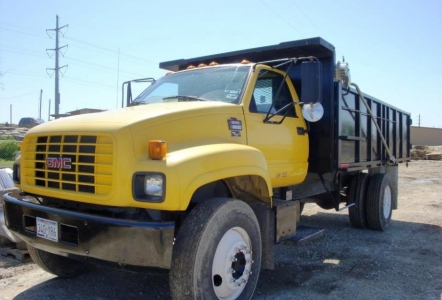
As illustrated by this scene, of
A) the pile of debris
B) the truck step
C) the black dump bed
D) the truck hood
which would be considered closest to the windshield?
the truck hood

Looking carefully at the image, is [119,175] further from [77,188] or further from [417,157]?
[417,157]

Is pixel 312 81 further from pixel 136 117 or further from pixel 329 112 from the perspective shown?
pixel 136 117

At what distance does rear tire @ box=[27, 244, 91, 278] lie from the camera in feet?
14.0

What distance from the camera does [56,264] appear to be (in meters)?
4.39

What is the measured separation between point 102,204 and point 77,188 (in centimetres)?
31

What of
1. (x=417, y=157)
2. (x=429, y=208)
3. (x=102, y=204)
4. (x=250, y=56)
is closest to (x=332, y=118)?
(x=250, y=56)

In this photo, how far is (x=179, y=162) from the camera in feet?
10.1

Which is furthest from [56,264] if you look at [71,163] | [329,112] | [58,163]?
[329,112]

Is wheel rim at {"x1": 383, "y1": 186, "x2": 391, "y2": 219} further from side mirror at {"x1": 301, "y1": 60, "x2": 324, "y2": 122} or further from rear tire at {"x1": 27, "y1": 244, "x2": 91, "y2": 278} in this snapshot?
rear tire at {"x1": 27, "y1": 244, "x2": 91, "y2": 278}

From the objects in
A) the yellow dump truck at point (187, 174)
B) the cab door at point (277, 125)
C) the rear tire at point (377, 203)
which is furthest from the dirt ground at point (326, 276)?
the cab door at point (277, 125)

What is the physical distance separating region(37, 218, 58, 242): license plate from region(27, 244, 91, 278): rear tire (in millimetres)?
895

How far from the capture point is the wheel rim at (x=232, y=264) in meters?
3.43

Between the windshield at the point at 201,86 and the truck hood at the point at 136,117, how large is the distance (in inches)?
12.7

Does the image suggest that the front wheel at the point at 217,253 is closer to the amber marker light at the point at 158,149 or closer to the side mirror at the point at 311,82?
the amber marker light at the point at 158,149
